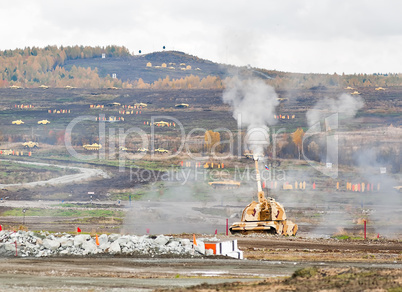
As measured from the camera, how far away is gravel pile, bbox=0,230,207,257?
36.2 m

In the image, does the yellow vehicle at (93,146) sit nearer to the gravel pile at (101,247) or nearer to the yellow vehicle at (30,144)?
the yellow vehicle at (30,144)

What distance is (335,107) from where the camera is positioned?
171 metres

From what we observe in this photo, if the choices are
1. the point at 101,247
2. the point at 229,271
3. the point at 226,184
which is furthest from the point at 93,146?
the point at 229,271

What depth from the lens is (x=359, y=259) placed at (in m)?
35.7

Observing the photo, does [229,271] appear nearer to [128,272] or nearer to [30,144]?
[128,272]

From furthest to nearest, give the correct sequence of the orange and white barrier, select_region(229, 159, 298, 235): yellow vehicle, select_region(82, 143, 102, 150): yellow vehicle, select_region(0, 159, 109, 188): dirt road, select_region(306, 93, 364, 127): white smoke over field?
select_region(306, 93, 364, 127): white smoke over field, select_region(82, 143, 102, 150): yellow vehicle, select_region(0, 159, 109, 188): dirt road, select_region(229, 159, 298, 235): yellow vehicle, the orange and white barrier

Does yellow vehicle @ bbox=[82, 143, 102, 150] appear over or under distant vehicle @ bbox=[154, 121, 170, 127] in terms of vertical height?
under

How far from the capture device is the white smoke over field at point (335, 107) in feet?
524

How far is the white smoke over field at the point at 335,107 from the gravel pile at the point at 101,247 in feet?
381

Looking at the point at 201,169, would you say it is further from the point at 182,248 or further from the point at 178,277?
the point at 178,277

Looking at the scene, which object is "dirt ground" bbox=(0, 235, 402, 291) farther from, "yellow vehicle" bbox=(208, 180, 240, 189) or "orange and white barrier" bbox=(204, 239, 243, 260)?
"yellow vehicle" bbox=(208, 180, 240, 189)

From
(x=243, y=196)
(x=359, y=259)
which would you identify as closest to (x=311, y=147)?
(x=243, y=196)

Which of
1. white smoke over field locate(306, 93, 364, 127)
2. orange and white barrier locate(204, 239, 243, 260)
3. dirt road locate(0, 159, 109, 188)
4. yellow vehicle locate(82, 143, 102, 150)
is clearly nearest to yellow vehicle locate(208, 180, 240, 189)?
dirt road locate(0, 159, 109, 188)

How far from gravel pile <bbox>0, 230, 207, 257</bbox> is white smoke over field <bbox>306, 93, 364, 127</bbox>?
11620cm
